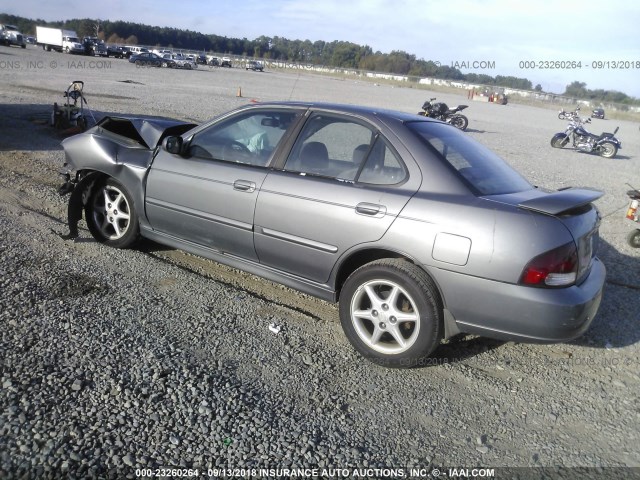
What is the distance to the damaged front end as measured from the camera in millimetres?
4793

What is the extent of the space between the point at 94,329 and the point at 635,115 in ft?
201

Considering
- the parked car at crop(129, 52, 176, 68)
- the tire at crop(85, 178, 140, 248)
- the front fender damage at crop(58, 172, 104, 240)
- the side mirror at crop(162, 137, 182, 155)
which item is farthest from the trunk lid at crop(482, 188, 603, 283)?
the parked car at crop(129, 52, 176, 68)

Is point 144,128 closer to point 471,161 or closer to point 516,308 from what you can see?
point 471,161

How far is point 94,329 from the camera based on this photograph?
3578 mm

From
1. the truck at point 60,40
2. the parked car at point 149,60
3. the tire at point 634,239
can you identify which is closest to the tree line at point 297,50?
the parked car at point 149,60

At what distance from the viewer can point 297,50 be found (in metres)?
114

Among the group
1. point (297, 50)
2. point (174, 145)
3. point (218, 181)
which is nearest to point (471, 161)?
point (218, 181)

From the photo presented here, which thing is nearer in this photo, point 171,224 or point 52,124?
point 171,224

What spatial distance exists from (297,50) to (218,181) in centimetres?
11698

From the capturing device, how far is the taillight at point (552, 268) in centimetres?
303

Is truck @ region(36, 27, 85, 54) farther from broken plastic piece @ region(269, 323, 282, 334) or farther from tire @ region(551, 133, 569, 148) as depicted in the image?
broken plastic piece @ region(269, 323, 282, 334)

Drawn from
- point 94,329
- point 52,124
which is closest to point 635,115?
point 52,124

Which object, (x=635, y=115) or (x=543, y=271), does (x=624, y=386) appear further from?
(x=635, y=115)

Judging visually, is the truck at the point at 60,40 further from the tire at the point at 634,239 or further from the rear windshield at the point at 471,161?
the rear windshield at the point at 471,161
